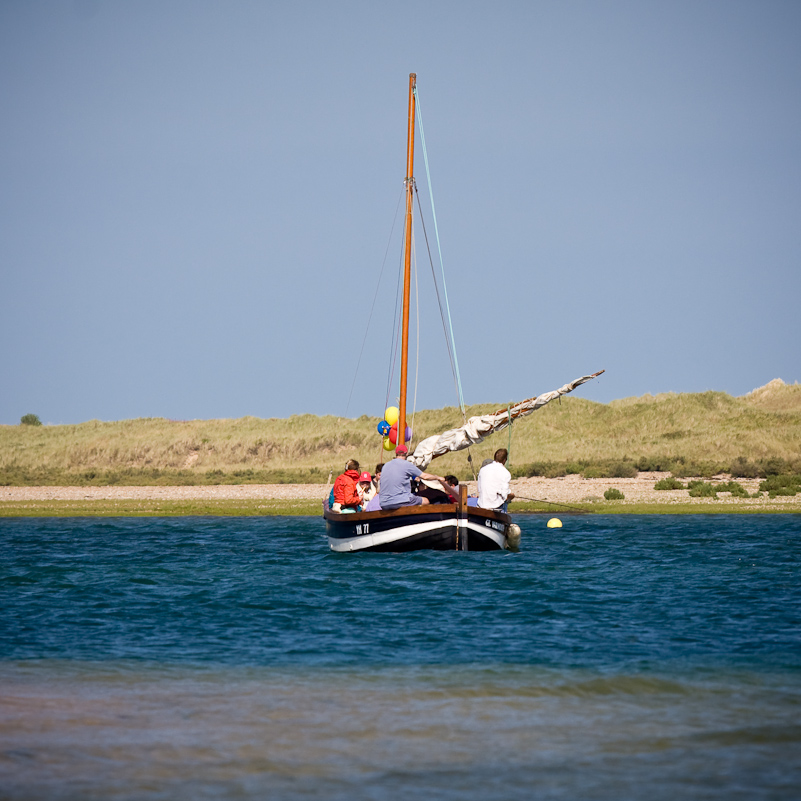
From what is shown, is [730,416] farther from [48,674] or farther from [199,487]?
[48,674]

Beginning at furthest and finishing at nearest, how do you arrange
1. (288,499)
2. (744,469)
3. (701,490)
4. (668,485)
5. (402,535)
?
(744,469), (668,485), (288,499), (701,490), (402,535)

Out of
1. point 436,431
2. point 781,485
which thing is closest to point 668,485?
point 781,485

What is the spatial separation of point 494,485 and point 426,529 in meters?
2.02

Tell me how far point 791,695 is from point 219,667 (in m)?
6.59

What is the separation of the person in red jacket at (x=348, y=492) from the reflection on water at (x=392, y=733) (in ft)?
46.1

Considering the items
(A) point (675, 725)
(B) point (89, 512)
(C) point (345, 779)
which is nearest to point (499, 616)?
(A) point (675, 725)

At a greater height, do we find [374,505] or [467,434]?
[467,434]

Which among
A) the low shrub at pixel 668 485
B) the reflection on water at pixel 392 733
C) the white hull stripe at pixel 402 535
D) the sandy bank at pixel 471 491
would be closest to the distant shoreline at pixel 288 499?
the sandy bank at pixel 471 491

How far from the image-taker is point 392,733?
9484 mm

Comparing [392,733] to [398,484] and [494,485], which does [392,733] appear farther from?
[494,485]

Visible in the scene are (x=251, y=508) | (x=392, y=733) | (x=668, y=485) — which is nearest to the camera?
(x=392, y=733)

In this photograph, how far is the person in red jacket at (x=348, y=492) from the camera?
26516mm

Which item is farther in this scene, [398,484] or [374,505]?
[374,505]

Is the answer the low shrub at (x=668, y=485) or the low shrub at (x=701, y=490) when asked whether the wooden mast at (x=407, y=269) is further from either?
the low shrub at (x=668, y=485)
